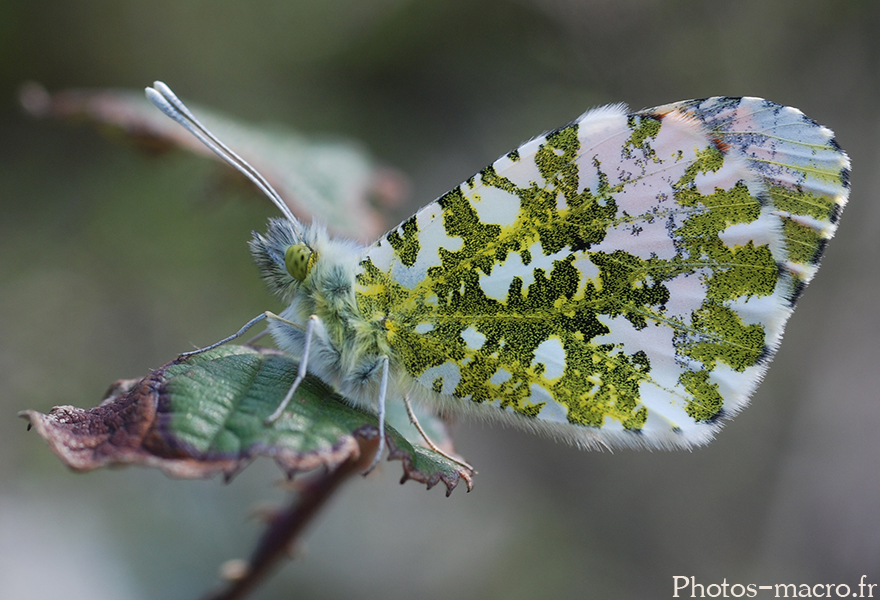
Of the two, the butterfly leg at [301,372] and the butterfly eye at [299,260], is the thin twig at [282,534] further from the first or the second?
the butterfly eye at [299,260]

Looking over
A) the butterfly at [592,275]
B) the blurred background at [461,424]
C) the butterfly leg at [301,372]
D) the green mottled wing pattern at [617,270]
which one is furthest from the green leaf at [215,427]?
the blurred background at [461,424]

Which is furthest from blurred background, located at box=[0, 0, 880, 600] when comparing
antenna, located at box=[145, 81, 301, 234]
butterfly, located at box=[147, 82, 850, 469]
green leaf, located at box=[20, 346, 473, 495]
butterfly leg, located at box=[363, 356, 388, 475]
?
green leaf, located at box=[20, 346, 473, 495]

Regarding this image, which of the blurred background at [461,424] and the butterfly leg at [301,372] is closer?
the butterfly leg at [301,372]

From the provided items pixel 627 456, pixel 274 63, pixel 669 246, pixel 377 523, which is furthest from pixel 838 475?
pixel 274 63

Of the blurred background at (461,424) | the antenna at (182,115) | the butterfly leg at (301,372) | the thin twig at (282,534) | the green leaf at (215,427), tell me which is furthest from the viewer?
the blurred background at (461,424)

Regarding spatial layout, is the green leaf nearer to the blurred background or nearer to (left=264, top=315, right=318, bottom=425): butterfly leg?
(left=264, top=315, right=318, bottom=425): butterfly leg

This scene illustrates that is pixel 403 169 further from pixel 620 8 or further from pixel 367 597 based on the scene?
pixel 367 597
